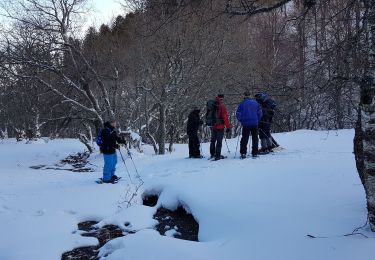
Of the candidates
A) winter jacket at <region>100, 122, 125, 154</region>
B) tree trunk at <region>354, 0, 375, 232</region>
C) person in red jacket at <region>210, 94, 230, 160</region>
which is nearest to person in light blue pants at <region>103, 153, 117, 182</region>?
winter jacket at <region>100, 122, 125, 154</region>

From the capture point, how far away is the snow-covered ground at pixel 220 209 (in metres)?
5.39

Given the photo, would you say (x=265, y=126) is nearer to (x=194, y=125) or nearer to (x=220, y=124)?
(x=220, y=124)

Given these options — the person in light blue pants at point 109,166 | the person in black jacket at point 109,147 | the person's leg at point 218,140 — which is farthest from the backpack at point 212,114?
the person in light blue pants at point 109,166

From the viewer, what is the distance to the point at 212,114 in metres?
12.0

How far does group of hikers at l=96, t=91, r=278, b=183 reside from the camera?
431 inches

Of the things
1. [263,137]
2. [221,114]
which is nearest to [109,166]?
[221,114]

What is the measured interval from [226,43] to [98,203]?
46.1 feet

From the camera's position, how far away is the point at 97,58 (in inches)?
822

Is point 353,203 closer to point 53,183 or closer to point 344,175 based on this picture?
point 344,175

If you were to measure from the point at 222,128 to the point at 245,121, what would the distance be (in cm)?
74

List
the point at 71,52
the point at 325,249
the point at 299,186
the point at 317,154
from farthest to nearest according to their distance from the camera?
1. the point at 71,52
2. the point at 317,154
3. the point at 299,186
4. the point at 325,249

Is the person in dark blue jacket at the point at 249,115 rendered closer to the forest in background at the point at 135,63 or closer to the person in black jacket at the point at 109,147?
the forest in background at the point at 135,63

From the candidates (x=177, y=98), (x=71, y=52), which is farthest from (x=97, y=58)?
(x=177, y=98)

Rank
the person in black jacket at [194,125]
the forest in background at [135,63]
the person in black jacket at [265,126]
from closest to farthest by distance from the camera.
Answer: the person in black jacket at [265,126] → the person in black jacket at [194,125] → the forest in background at [135,63]
